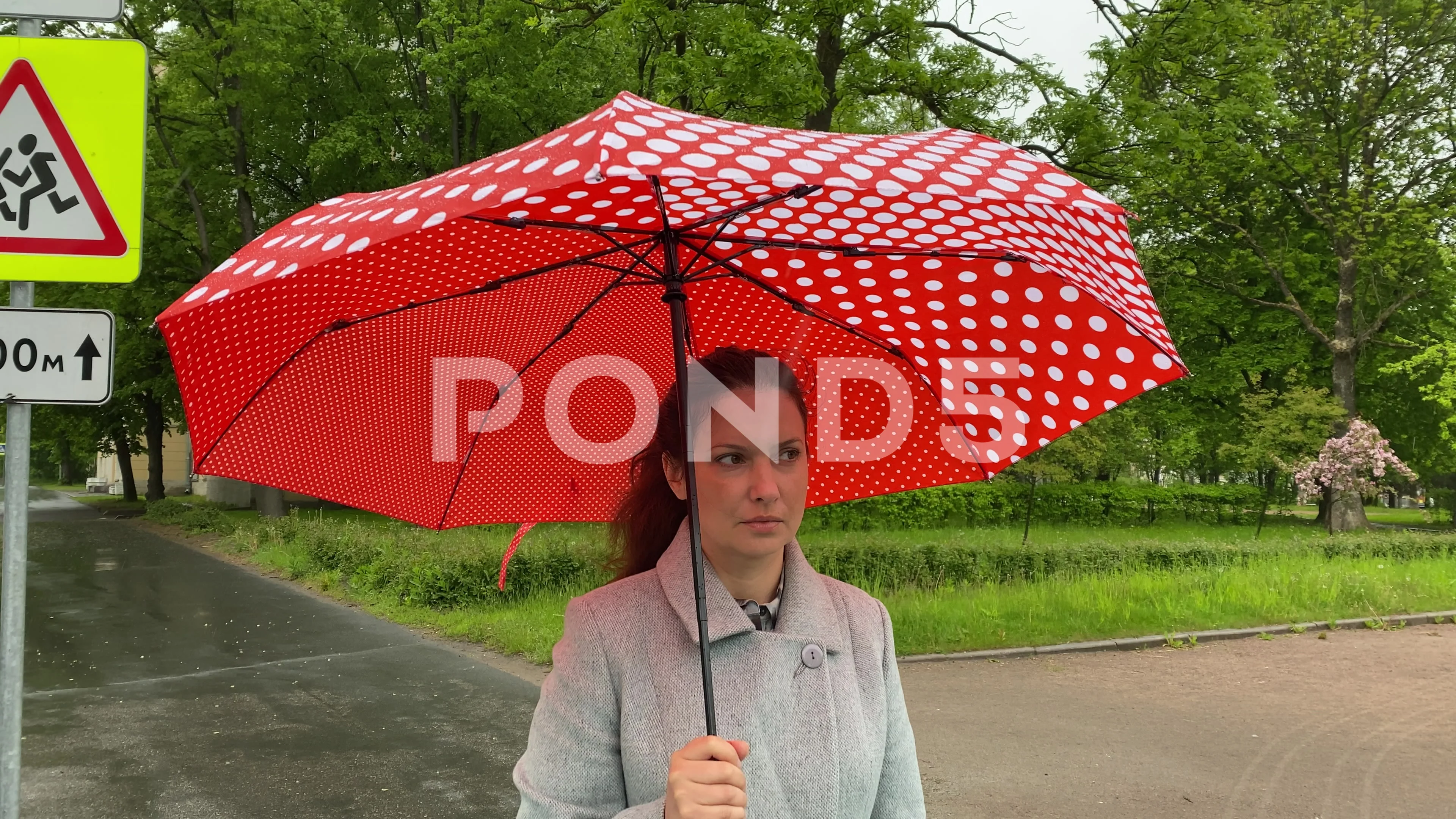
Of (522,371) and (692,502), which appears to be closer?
(692,502)

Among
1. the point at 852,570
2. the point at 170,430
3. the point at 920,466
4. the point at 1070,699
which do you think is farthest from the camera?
the point at 170,430

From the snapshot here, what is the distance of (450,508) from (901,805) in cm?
145

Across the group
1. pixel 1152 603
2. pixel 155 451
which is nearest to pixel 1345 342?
pixel 1152 603

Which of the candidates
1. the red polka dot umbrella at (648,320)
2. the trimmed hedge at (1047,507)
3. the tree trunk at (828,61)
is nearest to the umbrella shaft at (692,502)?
the red polka dot umbrella at (648,320)

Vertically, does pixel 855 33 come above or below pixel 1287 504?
above

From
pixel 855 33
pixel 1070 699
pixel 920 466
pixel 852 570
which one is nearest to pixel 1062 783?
pixel 1070 699

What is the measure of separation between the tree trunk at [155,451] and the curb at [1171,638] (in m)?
32.2

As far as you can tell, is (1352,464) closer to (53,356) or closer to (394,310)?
(53,356)

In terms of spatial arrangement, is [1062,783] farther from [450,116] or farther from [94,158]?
[450,116]

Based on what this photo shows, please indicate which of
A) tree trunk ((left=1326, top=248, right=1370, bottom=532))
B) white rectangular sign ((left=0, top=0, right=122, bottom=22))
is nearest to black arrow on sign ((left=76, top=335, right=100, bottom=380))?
white rectangular sign ((left=0, top=0, right=122, bottom=22))

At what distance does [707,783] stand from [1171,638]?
11.0 metres

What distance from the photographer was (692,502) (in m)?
2.08

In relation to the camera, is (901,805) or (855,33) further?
(855,33)

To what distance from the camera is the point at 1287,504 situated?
127 feet
